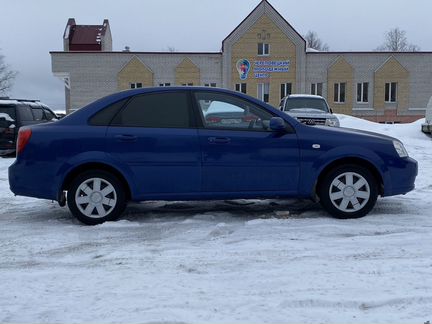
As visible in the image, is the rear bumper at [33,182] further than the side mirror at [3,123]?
No

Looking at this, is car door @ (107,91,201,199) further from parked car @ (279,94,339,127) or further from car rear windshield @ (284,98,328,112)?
car rear windshield @ (284,98,328,112)

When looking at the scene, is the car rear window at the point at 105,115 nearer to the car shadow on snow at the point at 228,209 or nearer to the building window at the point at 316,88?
the car shadow on snow at the point at 228,209

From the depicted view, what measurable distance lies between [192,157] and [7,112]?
32.3ft

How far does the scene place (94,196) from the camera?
5609 mm

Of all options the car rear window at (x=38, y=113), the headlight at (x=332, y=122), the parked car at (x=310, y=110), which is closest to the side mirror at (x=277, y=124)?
the parked car at (x=310, y=110)

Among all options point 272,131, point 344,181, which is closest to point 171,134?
point 272,131

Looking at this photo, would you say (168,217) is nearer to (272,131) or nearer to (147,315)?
(272,131)

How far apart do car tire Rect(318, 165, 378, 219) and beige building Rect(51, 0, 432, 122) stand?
33328 mm

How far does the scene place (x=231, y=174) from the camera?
222 inches

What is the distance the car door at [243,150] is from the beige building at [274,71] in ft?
109

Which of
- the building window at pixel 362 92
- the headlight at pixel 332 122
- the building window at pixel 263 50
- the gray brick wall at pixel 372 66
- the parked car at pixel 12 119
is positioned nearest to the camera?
the parked car at pixel 12 119

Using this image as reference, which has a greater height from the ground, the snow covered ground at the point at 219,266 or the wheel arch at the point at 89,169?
the wheel arch at the point at 89,169

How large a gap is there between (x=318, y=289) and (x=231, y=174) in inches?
91.3

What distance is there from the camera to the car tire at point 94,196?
5574 mm
